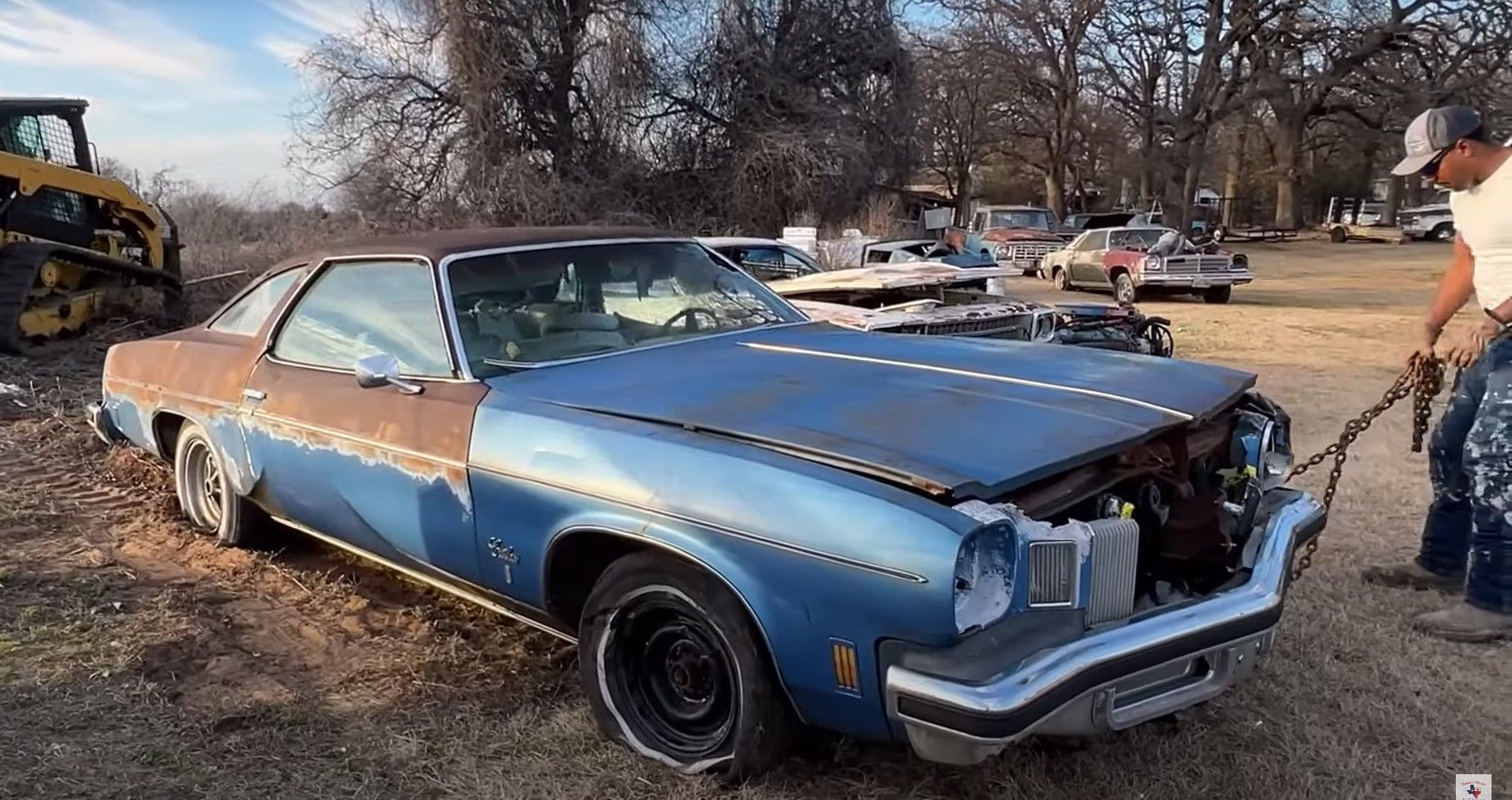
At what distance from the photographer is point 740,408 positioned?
3.19m

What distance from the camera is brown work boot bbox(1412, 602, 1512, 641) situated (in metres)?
4.05

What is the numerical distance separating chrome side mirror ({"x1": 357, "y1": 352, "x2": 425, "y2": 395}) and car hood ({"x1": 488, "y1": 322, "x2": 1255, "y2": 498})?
328 millimetres

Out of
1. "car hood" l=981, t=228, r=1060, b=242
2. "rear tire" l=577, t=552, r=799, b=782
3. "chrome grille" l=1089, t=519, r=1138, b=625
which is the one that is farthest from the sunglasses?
"car hood" l=981, t=228, r=1060, b=242

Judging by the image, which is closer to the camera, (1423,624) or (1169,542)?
(1169,542)

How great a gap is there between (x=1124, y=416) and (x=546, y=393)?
1.68 meters

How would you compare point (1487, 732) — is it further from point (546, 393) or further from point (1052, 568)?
point (546, 393)

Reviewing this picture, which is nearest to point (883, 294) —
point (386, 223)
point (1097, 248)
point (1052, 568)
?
point (1052, 568)

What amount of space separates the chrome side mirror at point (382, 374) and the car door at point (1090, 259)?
18.0 m

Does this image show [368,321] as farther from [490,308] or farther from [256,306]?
[256,306]

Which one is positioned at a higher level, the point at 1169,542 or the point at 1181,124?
the point at 1181,124

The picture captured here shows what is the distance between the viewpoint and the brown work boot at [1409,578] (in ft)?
15.0

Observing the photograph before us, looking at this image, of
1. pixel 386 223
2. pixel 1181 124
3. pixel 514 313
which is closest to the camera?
pixel 514 313

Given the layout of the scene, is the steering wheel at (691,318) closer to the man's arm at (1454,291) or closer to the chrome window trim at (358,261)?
the chrome window trim at (358,261)

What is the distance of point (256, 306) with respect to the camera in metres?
4.86
